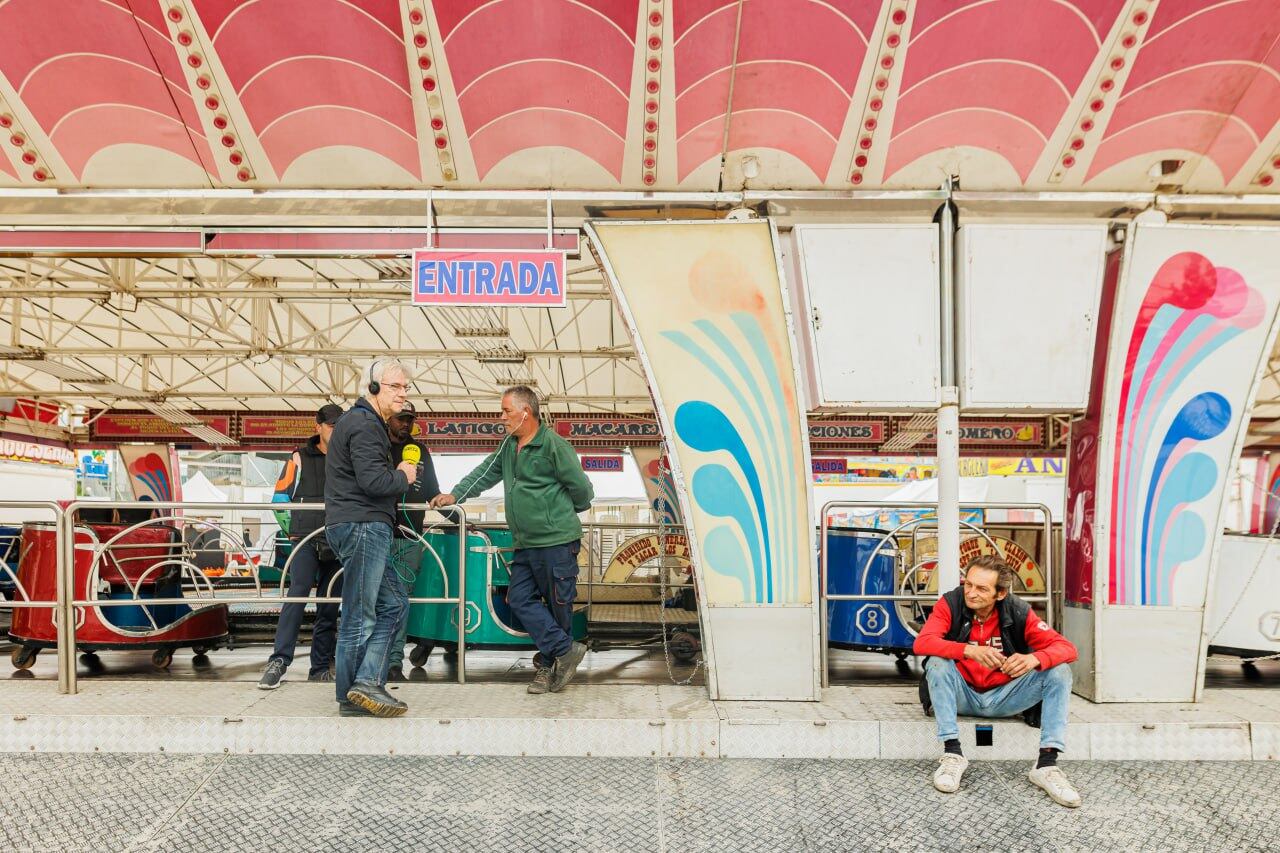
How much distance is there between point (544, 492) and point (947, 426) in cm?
197

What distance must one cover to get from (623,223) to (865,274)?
1200 millimetres

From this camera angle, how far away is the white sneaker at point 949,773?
3.05m

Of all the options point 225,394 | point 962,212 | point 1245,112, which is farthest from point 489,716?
point 225,394

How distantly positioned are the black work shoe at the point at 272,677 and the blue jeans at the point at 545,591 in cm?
120

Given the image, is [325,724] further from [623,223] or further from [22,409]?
[22,409]

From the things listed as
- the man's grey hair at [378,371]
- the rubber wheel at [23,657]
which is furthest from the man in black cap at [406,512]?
the rubber wheel at [23,657]

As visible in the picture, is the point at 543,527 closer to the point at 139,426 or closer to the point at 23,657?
the point at 23,657

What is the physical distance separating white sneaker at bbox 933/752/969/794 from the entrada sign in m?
2.59

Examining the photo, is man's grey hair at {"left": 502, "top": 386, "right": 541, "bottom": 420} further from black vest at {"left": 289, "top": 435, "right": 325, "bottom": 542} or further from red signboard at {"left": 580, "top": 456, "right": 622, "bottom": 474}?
red signboard at {"left": 580, "top": 456, "right": 622, "bottom": 474}

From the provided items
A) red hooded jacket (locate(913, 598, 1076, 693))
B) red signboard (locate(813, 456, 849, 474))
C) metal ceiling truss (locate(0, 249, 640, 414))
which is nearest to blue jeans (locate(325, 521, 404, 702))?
red hooded jacket (locate(913, 598, 1076, 693))

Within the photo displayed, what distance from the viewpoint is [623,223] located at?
3922mm

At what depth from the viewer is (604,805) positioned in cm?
291

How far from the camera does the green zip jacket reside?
3953 mm

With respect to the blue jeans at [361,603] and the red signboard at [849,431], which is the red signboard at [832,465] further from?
the blue jeans at [361,603]
